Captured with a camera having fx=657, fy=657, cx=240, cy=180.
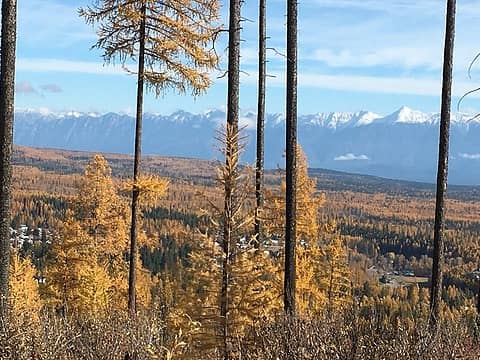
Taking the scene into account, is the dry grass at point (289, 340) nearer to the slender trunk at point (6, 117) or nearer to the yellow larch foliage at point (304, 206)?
the slender trunk at point (6, 117)

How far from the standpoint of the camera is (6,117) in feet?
31.0

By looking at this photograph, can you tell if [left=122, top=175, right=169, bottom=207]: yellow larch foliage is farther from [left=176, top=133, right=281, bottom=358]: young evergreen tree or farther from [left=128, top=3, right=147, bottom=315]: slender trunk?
[left=176, top=133, right=281, bottom=358]: young evergreen tree

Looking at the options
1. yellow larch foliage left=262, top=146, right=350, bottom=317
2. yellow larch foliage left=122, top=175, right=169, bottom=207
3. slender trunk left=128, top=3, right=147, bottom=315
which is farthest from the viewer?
yellow larch foliage left=262, top=146, right=350, bottom=317

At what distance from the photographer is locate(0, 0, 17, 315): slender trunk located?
937 centimetres

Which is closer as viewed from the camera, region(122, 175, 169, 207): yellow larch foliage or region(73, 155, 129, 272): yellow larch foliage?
region(122, 175, 169, 207): yellow larch foliage

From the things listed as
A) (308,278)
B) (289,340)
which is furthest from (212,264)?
(308,278)

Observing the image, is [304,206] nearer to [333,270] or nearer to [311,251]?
[311,251]

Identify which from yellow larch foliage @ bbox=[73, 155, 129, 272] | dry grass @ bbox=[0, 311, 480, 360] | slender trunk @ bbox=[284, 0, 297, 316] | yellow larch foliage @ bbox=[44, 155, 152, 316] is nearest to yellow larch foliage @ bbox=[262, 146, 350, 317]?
yellow larch foliage @ bbox=[44, 155, 152, 316]

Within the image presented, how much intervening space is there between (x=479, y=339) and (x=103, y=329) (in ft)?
14.2

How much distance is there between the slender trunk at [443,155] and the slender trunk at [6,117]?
717 centimetres

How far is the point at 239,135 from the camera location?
10.1 m

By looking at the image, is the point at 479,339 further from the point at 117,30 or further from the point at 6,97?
the point at 117,30

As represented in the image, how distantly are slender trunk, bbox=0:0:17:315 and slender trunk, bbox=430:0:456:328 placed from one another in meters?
7.17

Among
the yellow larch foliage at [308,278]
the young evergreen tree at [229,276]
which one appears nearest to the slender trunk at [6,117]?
the young evergreen tree at [229,276]
